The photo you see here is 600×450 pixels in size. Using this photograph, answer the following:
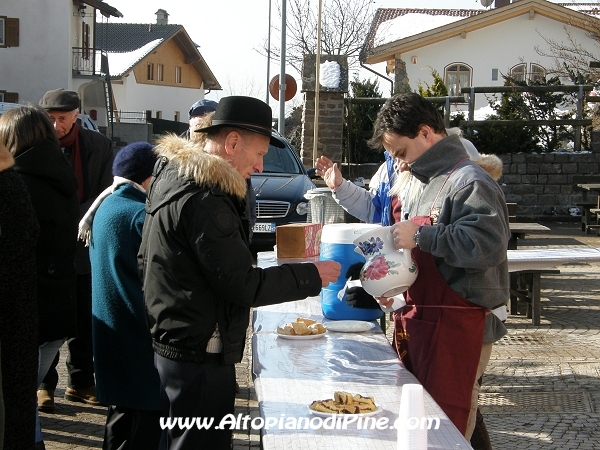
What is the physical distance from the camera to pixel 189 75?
58.5m

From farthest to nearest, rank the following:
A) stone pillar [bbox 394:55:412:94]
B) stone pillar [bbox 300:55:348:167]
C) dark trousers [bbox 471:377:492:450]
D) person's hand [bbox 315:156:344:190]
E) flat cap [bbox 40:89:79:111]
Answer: stone pillar [bbox 394:55:412:94]
stone pillar [bbox 300:55:348:167]
flat cap [bbox 40:89:79:111]
person's hand [bbox 315:156:344:190]
dark trousers [bbox 471:377:492:450]

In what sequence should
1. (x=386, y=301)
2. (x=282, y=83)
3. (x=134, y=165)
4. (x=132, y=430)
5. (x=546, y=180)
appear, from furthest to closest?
1. (x=282, y=83)
2. (x=546, y=180)
3. (x=134, y=165)
4. (x=132, y=430)
5. (x=386, y=301)

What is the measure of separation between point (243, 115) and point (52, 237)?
1.88 metres

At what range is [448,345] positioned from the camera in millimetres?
3127

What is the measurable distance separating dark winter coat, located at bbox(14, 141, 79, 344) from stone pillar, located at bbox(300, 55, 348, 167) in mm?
10357

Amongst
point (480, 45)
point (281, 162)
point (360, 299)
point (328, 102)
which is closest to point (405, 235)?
point (360, 299)

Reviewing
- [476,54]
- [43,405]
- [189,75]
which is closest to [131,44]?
[189,75]

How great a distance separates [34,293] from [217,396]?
912 mm

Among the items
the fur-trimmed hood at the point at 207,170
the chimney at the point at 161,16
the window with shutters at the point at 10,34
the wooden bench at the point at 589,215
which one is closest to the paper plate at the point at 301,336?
the fur-trimmed hood at the point at 207,170

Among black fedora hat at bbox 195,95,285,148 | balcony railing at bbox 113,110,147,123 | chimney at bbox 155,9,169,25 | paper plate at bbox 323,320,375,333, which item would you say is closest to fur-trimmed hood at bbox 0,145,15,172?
black fedora hat at bbox 195,95,285,148

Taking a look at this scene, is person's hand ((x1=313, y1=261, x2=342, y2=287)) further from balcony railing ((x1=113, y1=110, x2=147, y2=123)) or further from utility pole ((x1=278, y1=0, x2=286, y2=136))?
balcony railing ((x1=113, y1=110, x2=147, y2=123))

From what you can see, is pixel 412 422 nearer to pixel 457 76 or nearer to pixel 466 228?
pixel 466 228

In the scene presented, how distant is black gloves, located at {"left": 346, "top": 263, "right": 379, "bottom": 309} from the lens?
362 centimetres

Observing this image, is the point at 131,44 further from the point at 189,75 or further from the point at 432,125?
the point at 432,125
